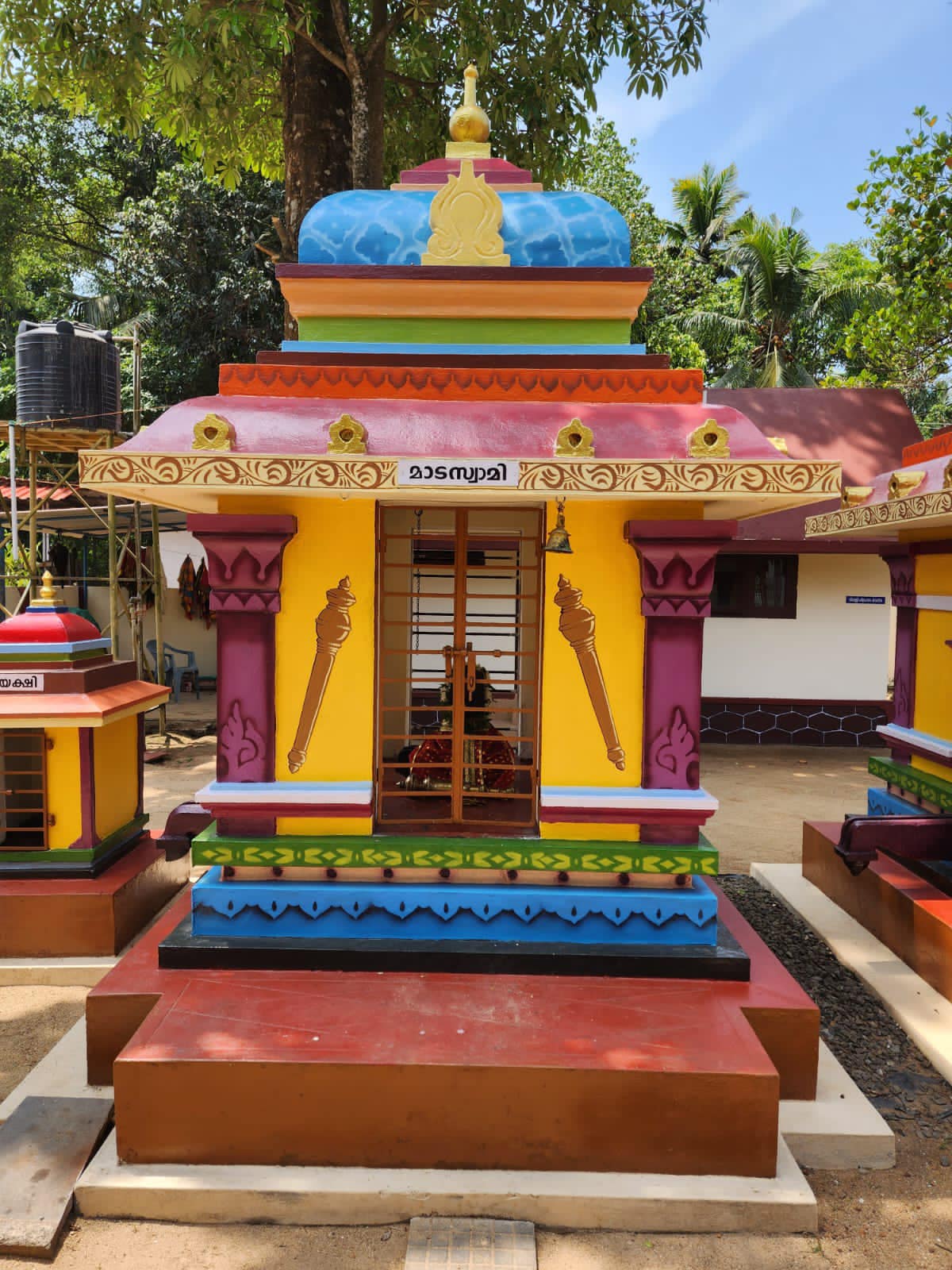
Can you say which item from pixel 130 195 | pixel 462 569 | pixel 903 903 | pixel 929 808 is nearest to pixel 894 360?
pixel 929 808

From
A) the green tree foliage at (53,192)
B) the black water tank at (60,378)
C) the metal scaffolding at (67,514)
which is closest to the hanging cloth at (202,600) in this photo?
the metal scaffolding at (67,514)

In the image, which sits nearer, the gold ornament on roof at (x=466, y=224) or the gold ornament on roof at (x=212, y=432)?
the gold ornament on roof at (x=212, y=432)

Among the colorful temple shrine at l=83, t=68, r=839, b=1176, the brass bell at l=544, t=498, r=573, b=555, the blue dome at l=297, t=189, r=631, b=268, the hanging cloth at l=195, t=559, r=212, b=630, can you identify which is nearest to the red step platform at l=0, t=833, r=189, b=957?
the colorful temple shrine at l=83, t=68, r=839, b=1176

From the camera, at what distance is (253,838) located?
4.86m

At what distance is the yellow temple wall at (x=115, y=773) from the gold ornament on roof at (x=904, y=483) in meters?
6.31

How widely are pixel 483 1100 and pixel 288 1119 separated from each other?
0.88 meters

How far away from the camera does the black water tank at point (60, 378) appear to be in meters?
11.0

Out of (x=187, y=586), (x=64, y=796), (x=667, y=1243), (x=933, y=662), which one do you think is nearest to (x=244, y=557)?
(x=64, y=796)

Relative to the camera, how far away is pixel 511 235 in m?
5.45

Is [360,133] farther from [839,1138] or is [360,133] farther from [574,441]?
[839,1138]

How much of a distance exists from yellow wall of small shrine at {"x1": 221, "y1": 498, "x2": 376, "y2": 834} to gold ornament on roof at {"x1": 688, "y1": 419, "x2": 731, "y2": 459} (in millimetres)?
1794

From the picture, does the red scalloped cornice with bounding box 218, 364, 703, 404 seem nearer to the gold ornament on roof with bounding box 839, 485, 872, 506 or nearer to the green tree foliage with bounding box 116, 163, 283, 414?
the gold ornament on roof with bounding box 839, 485, 872, 506

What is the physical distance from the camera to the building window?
14.5 metres

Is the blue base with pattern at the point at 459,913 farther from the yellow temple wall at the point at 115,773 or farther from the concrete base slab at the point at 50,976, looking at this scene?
the yellow temple wall at the point at 115,773
